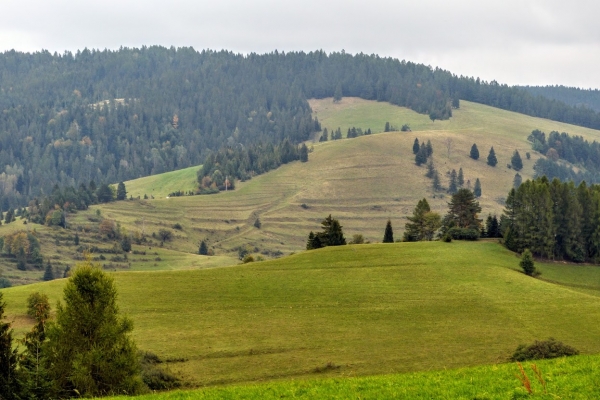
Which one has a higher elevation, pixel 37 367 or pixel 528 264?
pixel 37 367

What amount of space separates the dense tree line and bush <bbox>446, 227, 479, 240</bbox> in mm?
5303

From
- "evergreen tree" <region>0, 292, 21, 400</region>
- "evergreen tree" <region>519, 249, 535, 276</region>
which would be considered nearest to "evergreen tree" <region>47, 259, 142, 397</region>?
"evergreen tree" <region>0, 292, 21, 400</region>

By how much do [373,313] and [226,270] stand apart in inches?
1146

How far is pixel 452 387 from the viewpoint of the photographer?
24547 mm

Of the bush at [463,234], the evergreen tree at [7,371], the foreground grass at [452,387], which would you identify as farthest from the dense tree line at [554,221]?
Answer: the foreground grass at [452,387]

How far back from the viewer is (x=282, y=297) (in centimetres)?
8606

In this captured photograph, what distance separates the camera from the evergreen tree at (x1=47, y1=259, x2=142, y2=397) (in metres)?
39.2

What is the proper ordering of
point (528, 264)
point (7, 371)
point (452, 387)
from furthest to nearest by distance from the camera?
point (528, 264) < point (7, 371) < point (452, 387)

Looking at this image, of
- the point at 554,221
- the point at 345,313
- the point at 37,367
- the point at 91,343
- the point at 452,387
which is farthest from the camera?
the point at 554,221

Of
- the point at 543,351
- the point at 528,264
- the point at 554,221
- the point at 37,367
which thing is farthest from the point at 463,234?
the point at 37,367

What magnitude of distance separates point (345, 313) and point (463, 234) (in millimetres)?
53669

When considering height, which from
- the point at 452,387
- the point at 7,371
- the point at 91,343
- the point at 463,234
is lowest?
the point at 463,234

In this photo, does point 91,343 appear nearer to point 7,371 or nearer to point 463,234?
point 7,371

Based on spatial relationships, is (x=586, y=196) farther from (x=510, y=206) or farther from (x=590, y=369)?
(x=590, y=369)
